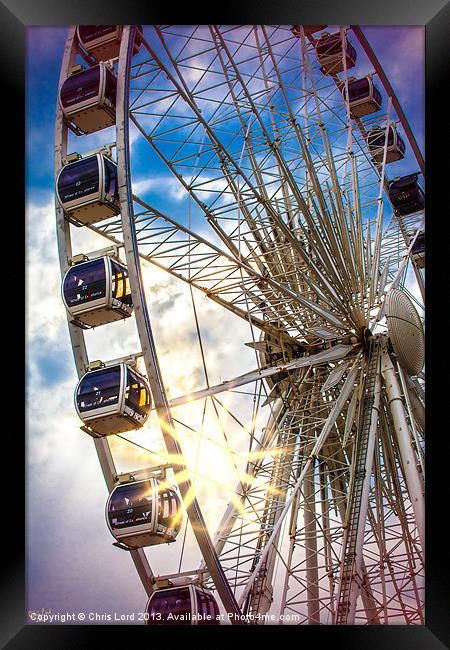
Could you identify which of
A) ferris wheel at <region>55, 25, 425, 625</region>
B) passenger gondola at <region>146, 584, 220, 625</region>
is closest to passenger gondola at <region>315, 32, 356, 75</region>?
ferris wheel at <region>55, 25, 425, 625</region>

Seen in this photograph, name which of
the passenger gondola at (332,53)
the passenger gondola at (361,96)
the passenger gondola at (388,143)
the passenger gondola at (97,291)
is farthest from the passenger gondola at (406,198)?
the passenger gondola at (97,291)

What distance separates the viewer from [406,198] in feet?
83.5

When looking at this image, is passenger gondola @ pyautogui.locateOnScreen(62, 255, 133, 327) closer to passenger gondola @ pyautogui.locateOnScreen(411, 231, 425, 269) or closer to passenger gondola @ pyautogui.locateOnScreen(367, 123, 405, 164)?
passenger gondola @ pyautogui.locateOnScreen(367, 123, 405, 164)

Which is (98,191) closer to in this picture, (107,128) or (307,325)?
(107,128)

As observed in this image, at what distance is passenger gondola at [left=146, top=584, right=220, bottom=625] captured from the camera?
16.3 m

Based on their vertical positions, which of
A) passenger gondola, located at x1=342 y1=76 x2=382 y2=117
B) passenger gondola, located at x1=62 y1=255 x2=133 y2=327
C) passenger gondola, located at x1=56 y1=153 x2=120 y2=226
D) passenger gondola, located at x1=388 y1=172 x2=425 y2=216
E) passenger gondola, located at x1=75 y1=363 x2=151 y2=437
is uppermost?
passenger gondola, located at x1=342 y1=76 x2=382 y2=117

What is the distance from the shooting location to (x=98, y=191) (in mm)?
18375

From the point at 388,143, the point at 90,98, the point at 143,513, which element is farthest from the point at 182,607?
the point at 388,143

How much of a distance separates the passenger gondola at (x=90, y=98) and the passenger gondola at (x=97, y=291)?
241cm

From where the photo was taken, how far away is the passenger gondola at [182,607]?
53.6 ft

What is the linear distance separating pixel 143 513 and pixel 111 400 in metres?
1.61

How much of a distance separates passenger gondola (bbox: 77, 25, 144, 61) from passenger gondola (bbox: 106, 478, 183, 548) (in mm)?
6646
